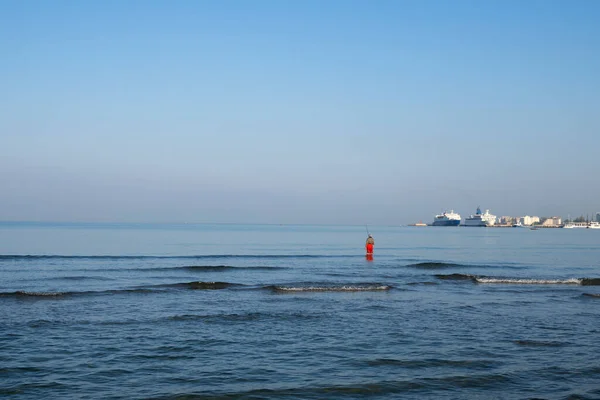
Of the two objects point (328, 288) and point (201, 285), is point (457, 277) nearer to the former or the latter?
point (328, 288)

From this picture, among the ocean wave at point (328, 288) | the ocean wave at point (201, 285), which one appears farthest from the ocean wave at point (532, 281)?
the ocean wave at point (201, 285)

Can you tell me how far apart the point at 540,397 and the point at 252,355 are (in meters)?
6.79

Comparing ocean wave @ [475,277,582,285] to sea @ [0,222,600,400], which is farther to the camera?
ocean wave @ [475,277,582,285]

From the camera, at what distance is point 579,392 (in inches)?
444

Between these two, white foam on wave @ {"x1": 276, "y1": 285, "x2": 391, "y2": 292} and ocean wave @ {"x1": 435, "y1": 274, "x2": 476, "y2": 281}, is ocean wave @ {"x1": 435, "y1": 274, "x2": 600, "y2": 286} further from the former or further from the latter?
white foam on wave @ {"x1": 276, "y1": 285, "x2": 391, "y2": 292}

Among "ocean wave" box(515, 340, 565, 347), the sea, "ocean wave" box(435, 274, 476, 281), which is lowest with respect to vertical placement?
"ocean wave" box(435, 274, 476, 281)

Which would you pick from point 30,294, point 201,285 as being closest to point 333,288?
point 201,285

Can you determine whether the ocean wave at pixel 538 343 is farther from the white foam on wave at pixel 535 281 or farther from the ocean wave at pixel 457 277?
the ocean wave at pixel 457 277

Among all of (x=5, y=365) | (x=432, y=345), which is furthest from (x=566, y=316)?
(x=5, y=365)

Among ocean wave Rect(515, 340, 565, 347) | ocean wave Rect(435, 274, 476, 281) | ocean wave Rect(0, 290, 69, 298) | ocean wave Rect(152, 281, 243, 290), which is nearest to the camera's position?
ocean wave Rect(515, 340, 565, 347)

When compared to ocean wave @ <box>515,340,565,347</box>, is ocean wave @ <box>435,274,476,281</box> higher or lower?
lower

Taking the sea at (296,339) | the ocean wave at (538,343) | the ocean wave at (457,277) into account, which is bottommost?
the ocean wave at (457,277)

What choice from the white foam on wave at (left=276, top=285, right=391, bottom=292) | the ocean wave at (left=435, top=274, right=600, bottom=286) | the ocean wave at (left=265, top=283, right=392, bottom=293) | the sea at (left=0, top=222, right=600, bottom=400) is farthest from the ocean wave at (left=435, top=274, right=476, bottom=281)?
the white foam on wave at (left=276, top=285, right=391, bottom=292)

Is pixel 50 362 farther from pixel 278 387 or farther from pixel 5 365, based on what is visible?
pixel 278 387
